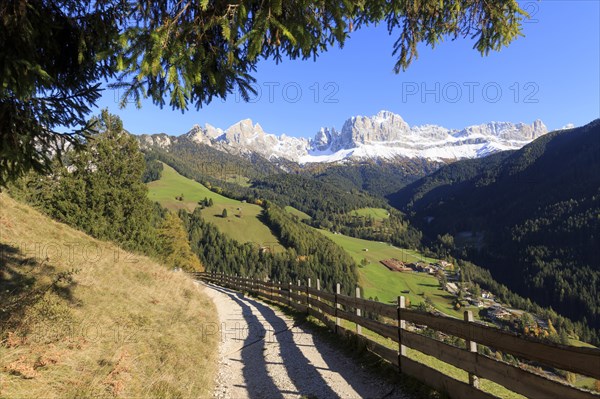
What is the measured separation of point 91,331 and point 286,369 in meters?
4.44

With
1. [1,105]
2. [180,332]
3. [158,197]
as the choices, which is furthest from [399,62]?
[158,197]

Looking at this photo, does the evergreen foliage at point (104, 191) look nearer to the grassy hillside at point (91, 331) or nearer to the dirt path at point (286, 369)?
the grassy hillside at point (91, 331)

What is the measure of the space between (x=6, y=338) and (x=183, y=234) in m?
49.0

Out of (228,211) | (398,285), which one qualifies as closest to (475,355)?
(398,285)

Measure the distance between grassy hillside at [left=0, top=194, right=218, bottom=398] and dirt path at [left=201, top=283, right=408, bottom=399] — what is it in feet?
1.88

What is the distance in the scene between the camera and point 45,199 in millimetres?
32531

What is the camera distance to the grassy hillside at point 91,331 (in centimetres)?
562

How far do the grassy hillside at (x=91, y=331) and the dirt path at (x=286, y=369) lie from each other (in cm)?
57

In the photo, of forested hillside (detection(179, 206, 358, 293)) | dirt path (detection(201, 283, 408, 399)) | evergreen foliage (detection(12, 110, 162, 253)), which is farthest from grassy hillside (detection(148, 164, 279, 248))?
dirt path (detection(201, 283, 408, 399))

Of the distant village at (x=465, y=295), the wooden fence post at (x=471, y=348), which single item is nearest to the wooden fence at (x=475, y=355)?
the wooden fence post at (x=471, y=348)

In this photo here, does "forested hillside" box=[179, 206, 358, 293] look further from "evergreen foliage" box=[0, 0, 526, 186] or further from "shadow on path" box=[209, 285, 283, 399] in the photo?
"evergreen foliage" box=[0, 0, 526, 186]

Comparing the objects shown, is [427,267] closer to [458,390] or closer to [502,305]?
[502,305]

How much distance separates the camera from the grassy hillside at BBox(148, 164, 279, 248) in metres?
150

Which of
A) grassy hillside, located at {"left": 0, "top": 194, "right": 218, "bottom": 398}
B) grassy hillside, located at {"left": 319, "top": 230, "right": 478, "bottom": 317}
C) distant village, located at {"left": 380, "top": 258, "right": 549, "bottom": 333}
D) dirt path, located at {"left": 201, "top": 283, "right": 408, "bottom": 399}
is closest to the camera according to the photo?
grassy hillside, located at {"left": 0, "top": 194, "right": 218, "bottom": 398}
